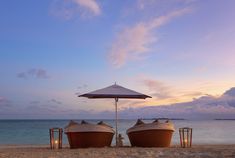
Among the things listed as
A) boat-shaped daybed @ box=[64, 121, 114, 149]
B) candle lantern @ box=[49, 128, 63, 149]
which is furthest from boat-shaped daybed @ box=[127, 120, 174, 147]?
candle lantern @ box=[49, 128, 63, 149]

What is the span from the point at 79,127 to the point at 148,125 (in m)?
2.26

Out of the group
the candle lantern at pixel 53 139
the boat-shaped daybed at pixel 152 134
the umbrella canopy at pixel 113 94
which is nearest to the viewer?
the boat-shaped daybed at pixel 152 134

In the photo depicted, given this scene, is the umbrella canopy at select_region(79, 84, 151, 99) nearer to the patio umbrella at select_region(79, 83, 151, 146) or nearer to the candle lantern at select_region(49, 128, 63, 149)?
the patio umbrella at select_region(79, 83, 151, 146)

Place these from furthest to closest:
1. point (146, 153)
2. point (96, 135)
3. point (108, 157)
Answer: point (96, 135) < point (146, 153) < point (108, 157)

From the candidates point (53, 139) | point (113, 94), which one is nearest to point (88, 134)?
point (113, 94)

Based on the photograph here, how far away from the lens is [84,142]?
11.5 m

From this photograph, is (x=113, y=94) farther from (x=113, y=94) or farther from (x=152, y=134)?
(x=152, y=134)

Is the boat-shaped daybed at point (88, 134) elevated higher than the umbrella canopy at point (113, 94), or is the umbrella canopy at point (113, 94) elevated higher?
the umbrella canopy at point (113, 94)

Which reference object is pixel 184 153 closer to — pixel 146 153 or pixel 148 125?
pixel 146 153

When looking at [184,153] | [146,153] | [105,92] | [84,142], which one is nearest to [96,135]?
[84,142]

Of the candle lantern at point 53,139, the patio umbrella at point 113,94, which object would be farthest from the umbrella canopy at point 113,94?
the candle lantern at point 53,139

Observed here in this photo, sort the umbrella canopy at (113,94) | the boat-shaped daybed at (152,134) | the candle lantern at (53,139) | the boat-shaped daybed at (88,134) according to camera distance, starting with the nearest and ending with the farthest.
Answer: the boat-shaped daybed at (88,134) → the boat-shaped daybed at (152,134) → the umbrella canopy at (113,94) → the candle lantern at (53,139)

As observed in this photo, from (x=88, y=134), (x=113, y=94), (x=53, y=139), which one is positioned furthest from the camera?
(x=53, y=139)

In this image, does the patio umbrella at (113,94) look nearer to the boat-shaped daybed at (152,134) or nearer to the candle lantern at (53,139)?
the boat-shaped daybed at (152,134)
